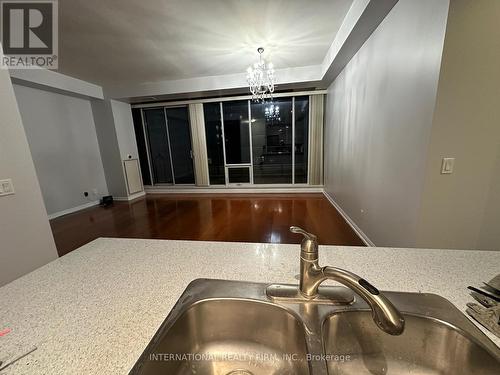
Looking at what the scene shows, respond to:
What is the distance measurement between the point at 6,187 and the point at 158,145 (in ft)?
13.9

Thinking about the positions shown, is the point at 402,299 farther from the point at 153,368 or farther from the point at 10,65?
the point at 10,65

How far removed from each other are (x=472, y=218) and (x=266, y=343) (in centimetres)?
193

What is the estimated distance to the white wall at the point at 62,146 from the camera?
3.54m

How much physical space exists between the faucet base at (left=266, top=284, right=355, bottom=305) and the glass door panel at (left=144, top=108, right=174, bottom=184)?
541cm


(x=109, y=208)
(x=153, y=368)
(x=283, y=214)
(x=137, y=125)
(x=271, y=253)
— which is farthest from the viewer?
(x=137, y=125)

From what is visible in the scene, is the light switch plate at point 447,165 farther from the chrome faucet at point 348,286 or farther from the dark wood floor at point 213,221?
the chrome faucet at point 348,286

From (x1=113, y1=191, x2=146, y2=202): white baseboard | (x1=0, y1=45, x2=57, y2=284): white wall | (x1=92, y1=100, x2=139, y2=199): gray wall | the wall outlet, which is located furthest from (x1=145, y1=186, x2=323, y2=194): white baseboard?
the wall outlet

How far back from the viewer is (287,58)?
11.0ft

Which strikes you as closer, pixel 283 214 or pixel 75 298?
pixel 75 298

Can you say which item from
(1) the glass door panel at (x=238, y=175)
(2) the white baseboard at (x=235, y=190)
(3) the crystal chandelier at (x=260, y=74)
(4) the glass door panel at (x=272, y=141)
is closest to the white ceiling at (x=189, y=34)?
(3) the crystal chandelier at (x=260, y=74)

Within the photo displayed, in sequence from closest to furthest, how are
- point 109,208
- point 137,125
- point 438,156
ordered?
1. point 438,156
2. point 109,208
3. point 137,125

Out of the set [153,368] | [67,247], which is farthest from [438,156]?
[67,247]

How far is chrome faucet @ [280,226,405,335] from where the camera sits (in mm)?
456

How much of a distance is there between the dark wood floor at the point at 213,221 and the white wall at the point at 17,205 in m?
1.23
